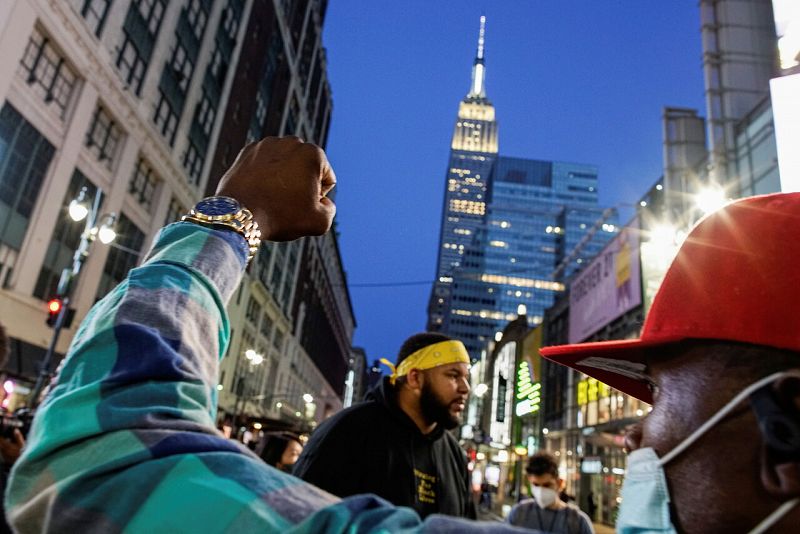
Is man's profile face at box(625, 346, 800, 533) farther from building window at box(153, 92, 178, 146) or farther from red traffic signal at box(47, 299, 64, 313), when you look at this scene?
building window at box(153, 92, 178, 146)

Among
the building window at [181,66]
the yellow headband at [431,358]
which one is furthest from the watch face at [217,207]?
the building window at [181,66]

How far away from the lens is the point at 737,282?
111cm

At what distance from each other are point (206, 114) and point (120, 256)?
488 inches

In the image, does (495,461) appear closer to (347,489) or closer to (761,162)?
(761,162)

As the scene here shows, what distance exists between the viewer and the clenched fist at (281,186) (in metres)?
1.14

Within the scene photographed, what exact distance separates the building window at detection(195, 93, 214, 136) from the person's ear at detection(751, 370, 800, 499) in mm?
37396

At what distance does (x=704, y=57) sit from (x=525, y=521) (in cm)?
2609

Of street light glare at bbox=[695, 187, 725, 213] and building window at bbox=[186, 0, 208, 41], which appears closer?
street light glare at bbox=[695, 187, 725, 213]

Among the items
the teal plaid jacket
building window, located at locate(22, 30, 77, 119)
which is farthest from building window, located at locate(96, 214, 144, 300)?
the teal plaid jacket

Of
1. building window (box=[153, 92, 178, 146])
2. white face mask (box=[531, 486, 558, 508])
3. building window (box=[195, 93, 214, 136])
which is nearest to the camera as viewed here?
white face mask (box=[531, 486, 558, 508])

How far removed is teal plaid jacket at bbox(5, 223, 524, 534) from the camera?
2.21 feet

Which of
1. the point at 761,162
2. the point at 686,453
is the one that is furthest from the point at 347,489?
the point at 761,162

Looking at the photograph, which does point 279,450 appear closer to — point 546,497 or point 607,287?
point 546,497

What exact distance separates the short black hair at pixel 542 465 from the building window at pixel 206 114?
1265 inches
